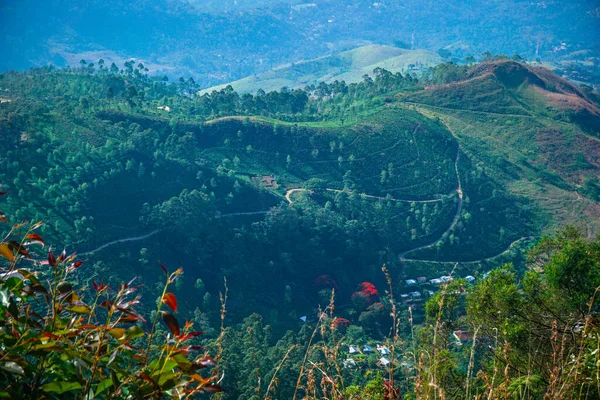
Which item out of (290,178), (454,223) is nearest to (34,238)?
(290,178)

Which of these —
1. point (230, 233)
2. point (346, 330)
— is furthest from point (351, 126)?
point (346, 330)

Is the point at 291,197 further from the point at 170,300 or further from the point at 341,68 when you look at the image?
the point at 341,68

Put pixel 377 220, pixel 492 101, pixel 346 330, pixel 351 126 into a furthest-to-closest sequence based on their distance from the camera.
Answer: pixel 492 101, pixel 351 126, pixel 377 220, pixel 346 330

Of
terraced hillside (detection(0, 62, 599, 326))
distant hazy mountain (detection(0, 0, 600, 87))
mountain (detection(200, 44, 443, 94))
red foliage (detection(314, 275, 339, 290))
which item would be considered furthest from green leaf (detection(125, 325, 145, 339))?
distant hazy mountain (detection(0, 0, 600, 87))

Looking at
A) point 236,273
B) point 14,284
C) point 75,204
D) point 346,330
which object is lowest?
point 346,330

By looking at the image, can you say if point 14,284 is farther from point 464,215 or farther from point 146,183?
point 464,215

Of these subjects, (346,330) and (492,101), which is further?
(492,101)

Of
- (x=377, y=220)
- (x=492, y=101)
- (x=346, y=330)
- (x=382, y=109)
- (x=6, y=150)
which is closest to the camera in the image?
(x=346, y=330)

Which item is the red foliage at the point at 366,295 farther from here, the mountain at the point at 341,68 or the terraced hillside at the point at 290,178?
the mountain at the point at 341,68
